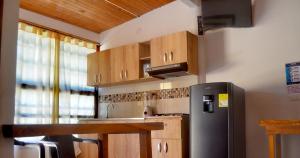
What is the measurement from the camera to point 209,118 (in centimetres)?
304

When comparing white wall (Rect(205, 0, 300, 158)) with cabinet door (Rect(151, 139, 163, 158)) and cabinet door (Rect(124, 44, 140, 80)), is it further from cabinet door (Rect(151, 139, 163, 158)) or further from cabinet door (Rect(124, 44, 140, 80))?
cabinet door (Rect(124, 44, 140, 80))

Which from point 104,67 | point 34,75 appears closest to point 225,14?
point 104,67

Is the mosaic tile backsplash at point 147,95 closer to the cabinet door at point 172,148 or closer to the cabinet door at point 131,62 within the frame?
the cabinet door at point 131,62

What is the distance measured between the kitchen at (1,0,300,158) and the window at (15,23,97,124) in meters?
0.48

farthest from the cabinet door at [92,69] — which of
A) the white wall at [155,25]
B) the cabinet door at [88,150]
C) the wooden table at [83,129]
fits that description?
the wooden table at [83,129]

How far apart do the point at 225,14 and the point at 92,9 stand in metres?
2.04

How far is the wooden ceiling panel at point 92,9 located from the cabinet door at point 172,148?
214 centimetres

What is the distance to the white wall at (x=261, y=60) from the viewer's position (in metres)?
3.16

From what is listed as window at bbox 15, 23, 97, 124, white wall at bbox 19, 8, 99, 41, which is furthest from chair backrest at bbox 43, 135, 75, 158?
white wall at bbox 19, 8, 99, 41

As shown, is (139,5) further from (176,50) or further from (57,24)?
(57,24)

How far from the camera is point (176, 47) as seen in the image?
372 centimetres

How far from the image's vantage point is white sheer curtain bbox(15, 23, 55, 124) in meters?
3.87

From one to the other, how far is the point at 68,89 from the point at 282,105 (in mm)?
3203

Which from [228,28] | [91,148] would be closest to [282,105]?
[228,28]
